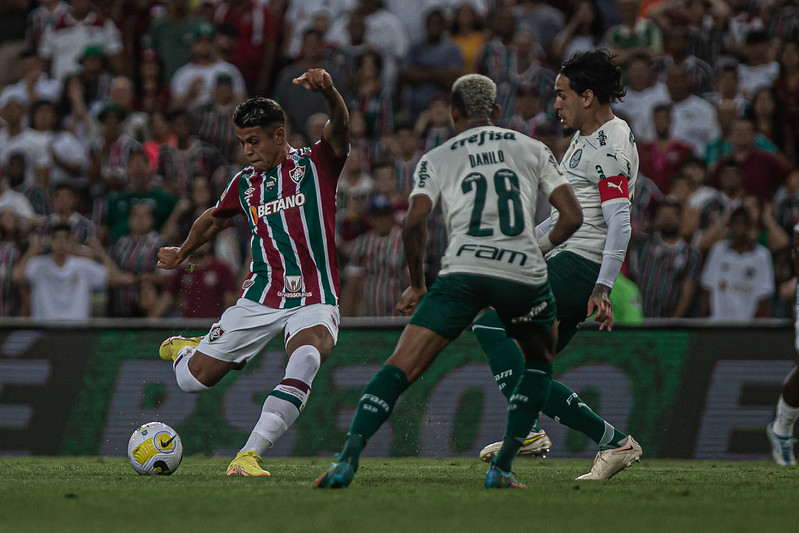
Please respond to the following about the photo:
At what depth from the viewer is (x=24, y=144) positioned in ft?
49.6

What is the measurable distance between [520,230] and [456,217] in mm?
346

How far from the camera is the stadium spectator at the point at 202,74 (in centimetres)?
1565

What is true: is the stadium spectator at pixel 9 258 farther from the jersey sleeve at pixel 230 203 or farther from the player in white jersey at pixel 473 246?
the player in white jersey at pixel 473 246

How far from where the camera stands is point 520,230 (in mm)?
6223

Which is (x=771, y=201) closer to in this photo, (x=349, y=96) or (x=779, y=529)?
(x=349, y=96)

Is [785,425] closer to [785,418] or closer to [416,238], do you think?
[785,418]

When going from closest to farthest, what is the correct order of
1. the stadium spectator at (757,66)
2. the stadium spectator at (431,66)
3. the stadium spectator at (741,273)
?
the stadium spectator at (741,273) → the stadium spectator at (757,66) → the stadium spectator at (431,66)

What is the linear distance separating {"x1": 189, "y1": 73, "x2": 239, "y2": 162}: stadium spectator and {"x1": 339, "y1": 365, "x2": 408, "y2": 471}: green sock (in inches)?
368

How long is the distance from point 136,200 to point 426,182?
26.9 ft

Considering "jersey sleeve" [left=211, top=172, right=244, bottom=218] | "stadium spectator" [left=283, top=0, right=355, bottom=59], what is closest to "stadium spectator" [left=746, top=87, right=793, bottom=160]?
"stadium spectator" [left=283, top=0, right=355, bottom=59]

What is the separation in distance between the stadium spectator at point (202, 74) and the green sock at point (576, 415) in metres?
9.06

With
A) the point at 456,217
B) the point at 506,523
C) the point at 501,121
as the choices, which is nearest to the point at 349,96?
the point at 501,121

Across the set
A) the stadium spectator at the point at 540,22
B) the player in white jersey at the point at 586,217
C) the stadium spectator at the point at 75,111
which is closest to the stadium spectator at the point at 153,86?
the stadium spectator at the point at 75,111

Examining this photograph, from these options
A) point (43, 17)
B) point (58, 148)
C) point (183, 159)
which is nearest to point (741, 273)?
point (183, 159)
